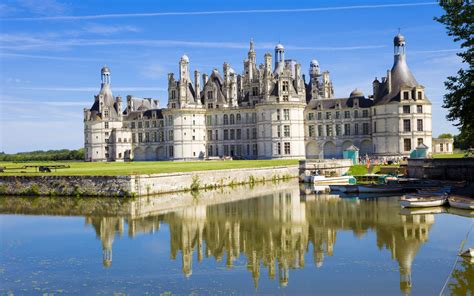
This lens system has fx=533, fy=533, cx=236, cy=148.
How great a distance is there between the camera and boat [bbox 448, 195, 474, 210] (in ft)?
82.3

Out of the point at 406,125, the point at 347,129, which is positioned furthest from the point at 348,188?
the point at 347,129

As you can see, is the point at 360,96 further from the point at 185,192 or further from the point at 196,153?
the point at 185,192

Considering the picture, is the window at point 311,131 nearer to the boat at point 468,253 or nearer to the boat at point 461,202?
the boat at point 461,202

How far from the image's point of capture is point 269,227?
2255 cm

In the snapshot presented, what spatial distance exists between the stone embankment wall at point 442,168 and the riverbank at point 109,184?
15314 mm

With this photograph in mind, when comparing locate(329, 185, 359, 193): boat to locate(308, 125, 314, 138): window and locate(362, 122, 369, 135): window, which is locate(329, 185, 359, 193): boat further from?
locate(308, 125, 314, 138): window

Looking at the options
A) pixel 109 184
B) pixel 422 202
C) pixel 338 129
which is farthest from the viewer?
pixel 338 129

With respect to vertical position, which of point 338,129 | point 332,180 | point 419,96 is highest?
point 419,96

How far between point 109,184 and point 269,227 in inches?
573

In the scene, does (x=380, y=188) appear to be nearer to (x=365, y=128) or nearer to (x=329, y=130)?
(x=365, y=128)

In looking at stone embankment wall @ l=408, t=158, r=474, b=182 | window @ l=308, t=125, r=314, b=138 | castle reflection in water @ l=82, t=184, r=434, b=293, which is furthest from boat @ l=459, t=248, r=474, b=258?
window @ l=308, t=125, r=314, b=138

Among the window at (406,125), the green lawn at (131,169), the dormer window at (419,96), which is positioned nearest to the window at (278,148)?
the green lawn at (131,169)

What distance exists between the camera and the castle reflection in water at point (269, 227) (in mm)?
16906

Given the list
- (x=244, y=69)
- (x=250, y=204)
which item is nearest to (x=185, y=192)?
(x=250, y=204)
